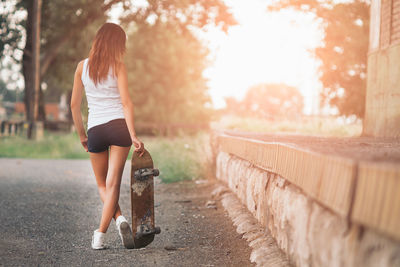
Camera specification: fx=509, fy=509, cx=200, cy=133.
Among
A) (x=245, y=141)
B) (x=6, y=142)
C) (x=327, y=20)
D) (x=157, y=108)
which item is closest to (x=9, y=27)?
(x=6, y=142)

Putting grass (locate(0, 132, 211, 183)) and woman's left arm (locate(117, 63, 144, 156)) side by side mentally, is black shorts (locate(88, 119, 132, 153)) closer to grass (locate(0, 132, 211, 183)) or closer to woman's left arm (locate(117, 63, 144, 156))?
woman's left arm (locate(117, 63, 144, 156))

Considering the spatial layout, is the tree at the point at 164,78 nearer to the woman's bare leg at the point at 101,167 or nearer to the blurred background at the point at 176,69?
the blurred background at the point at 176,69

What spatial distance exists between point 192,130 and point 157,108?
3.23 metres

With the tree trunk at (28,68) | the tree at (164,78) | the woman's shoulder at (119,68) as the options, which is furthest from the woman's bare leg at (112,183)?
the tree at (164,78)

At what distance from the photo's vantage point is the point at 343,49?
627 inches

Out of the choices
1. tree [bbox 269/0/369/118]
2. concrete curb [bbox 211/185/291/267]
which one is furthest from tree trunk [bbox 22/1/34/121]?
concrete curb [bbox 211/185/291/267]

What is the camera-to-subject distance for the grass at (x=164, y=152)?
8.71 m

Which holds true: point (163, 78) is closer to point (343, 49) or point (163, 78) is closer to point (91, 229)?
point (343, 49)

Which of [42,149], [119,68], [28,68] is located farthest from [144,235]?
[28,68]

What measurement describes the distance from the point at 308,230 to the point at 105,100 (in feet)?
6.65

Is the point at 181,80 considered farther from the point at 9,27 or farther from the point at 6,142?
the point at 6,142

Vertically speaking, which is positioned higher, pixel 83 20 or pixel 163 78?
pixel 83 20

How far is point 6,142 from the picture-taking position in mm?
16766

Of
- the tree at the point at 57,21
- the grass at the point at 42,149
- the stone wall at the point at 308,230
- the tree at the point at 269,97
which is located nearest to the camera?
the stone wall at the point at 308,230
